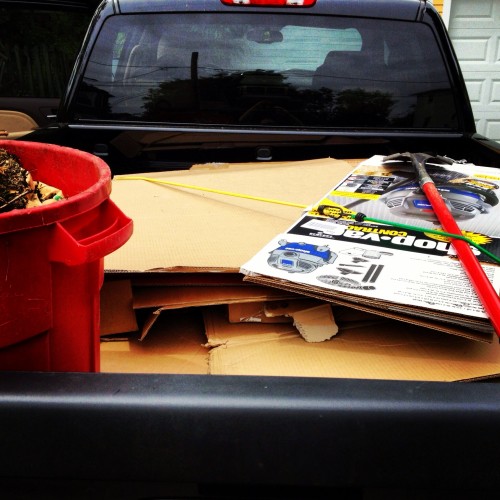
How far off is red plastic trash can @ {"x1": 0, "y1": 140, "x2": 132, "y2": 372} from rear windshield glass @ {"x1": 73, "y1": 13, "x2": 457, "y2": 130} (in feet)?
3.96

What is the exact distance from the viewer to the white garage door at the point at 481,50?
7.30 m

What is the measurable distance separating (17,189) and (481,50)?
24.6 ft

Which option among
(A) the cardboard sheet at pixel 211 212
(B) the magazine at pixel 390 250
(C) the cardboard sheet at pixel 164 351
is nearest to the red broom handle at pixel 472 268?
(B) the magazine at pixel 390 250

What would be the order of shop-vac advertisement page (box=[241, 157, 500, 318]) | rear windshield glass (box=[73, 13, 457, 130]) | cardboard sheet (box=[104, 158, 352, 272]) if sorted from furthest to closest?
rear windshield glass (box=[73, 13, 457, 130]) → cardboard sheet (box=[104, 158, 352, 272]) → shop-vac advertisement page (box=[241, 157, 500, 318])

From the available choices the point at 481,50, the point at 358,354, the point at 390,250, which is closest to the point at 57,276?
the point at 358,354

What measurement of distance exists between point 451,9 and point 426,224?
6.82 meters

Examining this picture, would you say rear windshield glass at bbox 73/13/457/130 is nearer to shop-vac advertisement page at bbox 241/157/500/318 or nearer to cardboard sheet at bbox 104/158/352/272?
cardboard sheet at bbox 104/158/352/272

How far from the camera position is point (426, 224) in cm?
138

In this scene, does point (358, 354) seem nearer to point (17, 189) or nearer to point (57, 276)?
point (57, 276)

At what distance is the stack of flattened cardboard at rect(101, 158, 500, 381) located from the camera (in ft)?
3.40

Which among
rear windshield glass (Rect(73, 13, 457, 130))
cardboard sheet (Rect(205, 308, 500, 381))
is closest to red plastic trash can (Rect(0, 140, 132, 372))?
cardboard sheet (Rect(205, 308, 500, 381))

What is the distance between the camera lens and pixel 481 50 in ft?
24.3

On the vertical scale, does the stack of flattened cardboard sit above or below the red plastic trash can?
below

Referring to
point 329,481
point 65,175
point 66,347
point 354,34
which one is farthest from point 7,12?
point 329,481
